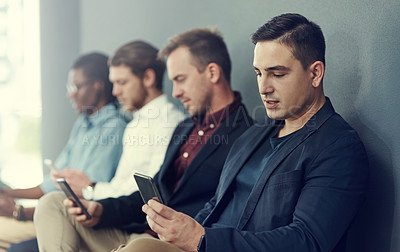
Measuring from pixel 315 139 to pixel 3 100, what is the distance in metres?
3.83

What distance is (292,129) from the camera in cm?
169

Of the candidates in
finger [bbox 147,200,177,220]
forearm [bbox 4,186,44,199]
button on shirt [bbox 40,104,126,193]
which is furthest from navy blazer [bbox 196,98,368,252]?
forearm [bbox 4,186,44,199]

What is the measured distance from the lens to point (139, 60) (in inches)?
116

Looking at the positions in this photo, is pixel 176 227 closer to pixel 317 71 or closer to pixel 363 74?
pixel 317 71

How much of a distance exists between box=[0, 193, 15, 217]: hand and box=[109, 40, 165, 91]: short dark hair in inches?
37.4

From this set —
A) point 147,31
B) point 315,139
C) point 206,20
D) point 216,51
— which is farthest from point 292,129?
point 147,31

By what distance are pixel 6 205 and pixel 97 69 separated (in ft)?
3.90

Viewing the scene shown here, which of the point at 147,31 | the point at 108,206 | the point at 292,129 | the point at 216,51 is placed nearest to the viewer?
the point at 292,129

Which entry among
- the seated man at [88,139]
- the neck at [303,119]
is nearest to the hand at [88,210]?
the seated man at [88,139]

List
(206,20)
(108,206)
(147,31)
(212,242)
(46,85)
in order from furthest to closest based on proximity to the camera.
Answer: (46,85) → (147,31) → (206,20) → (108,206) → (212,242)

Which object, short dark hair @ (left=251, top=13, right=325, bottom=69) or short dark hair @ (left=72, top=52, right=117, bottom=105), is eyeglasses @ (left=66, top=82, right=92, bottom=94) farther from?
short dark hair @ (left=251, top=13, right=325, bottom=69)

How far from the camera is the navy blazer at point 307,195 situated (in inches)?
53.9

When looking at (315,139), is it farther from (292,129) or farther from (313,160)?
(292,129)

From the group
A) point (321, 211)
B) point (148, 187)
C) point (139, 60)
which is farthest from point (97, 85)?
point (321, 211)
